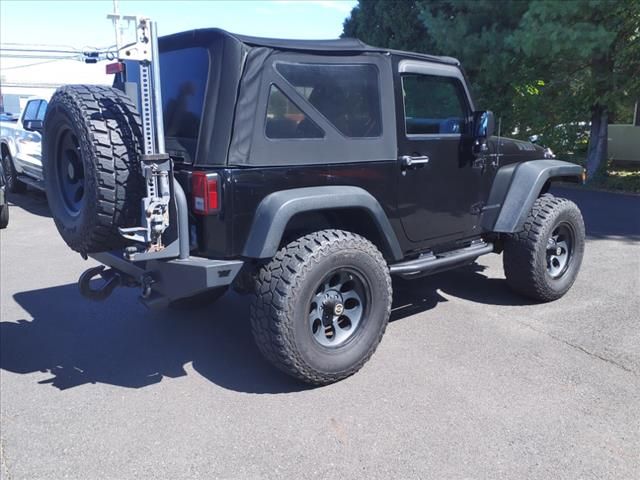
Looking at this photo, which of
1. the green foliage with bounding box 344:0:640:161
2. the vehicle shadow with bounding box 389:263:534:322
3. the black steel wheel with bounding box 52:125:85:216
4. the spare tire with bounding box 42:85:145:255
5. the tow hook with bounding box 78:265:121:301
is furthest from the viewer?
the green foliage with bounding box 344:0:640:161

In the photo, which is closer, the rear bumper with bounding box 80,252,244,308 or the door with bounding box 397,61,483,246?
the rear bumper with bounding box 80,252,244,308

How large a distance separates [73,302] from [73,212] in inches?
76.6

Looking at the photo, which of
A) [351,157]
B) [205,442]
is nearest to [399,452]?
[205,442]

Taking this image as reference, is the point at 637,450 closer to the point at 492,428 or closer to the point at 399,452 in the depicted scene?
the point at 492,428

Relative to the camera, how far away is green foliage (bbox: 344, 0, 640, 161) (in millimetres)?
10039

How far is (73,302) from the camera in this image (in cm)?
516

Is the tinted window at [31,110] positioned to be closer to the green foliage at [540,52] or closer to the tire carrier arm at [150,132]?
the green foliage at [540,52]

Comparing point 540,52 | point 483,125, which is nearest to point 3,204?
point 483,125

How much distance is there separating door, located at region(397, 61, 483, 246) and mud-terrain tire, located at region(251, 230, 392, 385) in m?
0.63

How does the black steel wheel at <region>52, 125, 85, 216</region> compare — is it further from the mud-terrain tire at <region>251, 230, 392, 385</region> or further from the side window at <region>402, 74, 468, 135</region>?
the side window at <region>402, 74, 468, 135</region>

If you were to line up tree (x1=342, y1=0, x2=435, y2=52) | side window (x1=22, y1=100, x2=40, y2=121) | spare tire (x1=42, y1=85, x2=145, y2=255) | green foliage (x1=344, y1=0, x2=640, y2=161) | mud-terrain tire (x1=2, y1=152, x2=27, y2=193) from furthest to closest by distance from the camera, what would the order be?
tree (x1=342, y1=0, x2=435, y2=52), mud-terrain tire (x1=2, y1=152, x2=27, y2=193), side window (x1=22, y1=100, x2=40, y2=121), green foliage (x1=344, y1=0, x2=640, y2=161), spare tire (x1=42, y1=85, x2=145, y2=255)

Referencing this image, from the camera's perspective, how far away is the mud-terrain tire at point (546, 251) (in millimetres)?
4773

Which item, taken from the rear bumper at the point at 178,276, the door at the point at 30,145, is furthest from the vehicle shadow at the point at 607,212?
the door at the point at 30,145

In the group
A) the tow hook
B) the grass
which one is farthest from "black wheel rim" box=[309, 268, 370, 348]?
the grass
